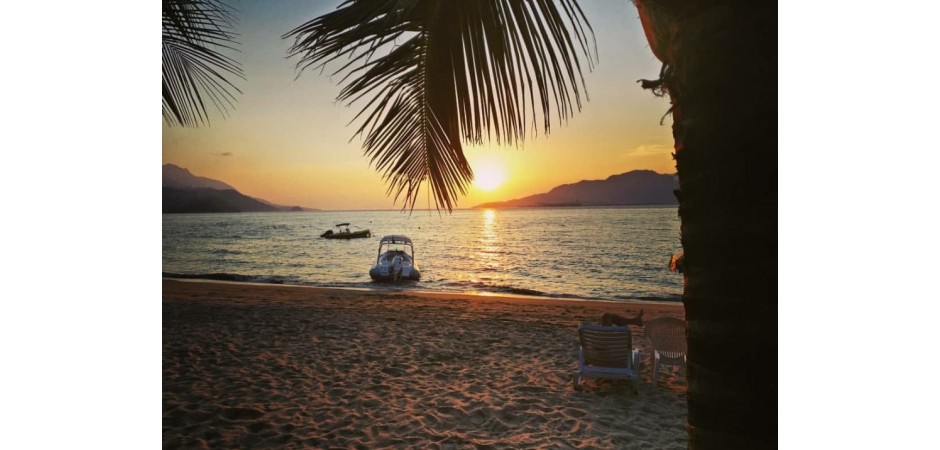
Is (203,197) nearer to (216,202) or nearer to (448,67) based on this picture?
(216,202)

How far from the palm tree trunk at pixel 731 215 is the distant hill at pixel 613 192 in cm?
1574

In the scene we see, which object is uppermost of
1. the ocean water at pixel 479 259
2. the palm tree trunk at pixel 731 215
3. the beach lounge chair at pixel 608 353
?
the palm tree trunk at pixel 731 215

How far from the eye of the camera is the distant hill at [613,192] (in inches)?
670

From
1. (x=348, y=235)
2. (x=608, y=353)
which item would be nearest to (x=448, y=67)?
(x=608, y=353)

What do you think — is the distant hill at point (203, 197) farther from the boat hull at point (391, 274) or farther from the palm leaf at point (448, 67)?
the palm leaf at point (448, 67)

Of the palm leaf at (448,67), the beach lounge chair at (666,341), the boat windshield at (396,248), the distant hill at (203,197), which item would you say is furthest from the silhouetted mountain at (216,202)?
the palm leaf at (448,67)

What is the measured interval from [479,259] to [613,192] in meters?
5.90

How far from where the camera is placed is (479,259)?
21203 mm
